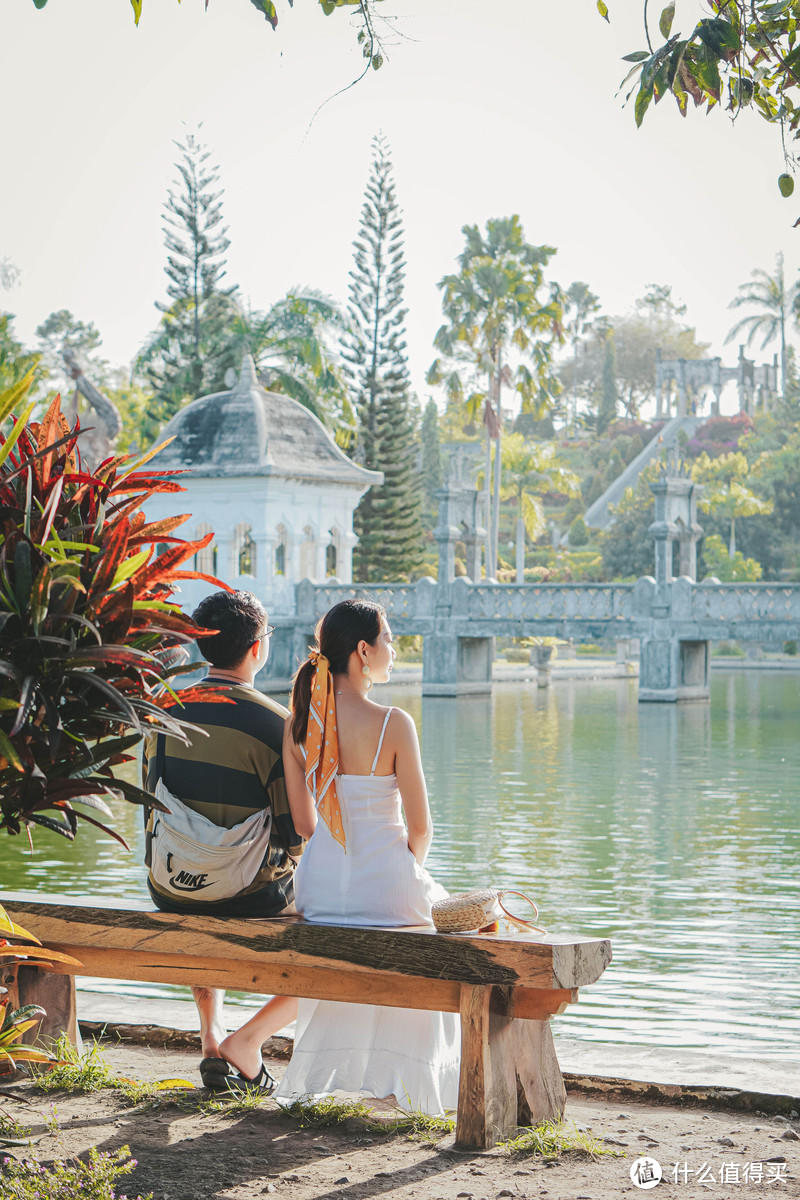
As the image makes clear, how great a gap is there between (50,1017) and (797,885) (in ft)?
21.4

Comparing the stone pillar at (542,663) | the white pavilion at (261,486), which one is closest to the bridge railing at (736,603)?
the stone pillar at (542,663)

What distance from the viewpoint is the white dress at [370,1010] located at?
3879 mm

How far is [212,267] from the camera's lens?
132 feet

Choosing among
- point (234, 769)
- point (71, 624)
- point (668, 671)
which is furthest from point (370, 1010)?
point (668, 671)

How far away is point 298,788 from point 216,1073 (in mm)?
769

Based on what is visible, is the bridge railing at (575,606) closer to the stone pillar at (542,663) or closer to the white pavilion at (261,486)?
the white pavilion at (261,486)

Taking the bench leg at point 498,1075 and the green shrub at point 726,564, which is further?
the green shrub at point 726,564

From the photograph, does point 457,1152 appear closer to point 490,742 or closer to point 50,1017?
point 50,1017

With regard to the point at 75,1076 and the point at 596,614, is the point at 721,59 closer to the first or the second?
the point at 75,1076

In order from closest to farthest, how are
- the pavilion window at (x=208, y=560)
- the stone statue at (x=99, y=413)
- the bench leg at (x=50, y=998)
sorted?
1. the bench leg at (x=50, y=998)
2. the stone statue at (x=99, y=413)
3. the pavilion window at (x=208, y=560)

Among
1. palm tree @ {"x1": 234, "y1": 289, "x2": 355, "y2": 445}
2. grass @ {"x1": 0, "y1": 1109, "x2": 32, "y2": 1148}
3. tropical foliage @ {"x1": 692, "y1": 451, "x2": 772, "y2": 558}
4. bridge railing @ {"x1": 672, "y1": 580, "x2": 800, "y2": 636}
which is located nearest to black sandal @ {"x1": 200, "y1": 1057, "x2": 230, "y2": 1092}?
grass @ {"x1": 0, "y1": 1109, "x2": 32, "y2": 1148}

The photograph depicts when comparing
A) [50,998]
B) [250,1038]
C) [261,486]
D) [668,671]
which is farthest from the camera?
[261,486]

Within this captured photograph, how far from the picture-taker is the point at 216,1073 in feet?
13.5

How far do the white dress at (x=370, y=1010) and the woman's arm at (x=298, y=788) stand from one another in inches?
1.5
